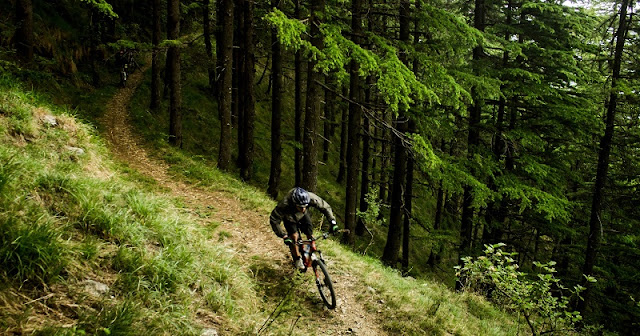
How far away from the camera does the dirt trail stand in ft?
21.5

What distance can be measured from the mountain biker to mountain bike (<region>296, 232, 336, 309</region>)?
198 mm

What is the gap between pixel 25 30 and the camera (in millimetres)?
13070

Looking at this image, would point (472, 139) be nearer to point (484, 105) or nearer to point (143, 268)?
point (484, 105)

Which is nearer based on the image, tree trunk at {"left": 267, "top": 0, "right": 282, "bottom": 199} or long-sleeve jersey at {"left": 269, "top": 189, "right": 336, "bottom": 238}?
long-sleeve jersey at {"left": 269, "top": 189, "right": 336, "bottom": 238}

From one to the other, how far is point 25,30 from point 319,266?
14.7 metres

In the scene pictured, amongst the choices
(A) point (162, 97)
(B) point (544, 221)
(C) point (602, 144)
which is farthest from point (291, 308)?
(A) point (162, 97)

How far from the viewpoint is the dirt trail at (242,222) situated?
6.56 m

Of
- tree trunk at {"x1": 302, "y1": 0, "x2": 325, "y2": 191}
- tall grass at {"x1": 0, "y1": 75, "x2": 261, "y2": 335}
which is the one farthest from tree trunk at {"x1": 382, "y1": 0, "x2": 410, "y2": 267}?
tall grass at {"x1": 0, "y1": 75, "x2": 261, "y2": 335}

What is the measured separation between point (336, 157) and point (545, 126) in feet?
60.1

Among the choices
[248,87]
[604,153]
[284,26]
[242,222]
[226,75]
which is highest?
[284,26]

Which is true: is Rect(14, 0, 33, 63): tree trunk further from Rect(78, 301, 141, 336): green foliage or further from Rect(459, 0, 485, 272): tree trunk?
Rect(459, 0, 485, 272): tree trunk

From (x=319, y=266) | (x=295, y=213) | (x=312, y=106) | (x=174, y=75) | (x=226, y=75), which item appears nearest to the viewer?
(x=319, y=266)

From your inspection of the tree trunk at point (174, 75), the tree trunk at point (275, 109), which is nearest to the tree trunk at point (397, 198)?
the tree trunk at point (275, 109)

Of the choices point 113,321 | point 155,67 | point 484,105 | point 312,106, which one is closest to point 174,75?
point 155,67
